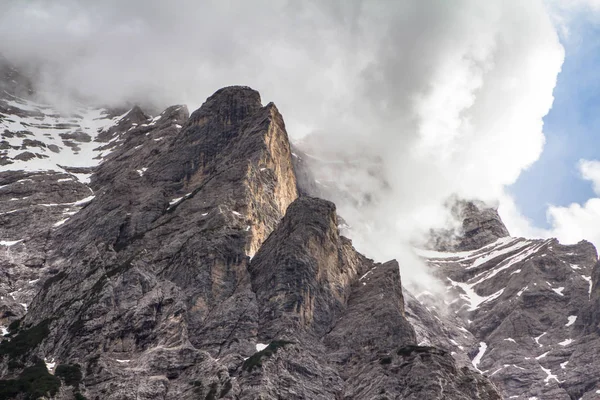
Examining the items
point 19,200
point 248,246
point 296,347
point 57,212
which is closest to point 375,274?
point 248,246

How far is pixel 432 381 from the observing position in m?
88.2

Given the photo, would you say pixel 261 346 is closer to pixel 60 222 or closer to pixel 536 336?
pixel 60 222

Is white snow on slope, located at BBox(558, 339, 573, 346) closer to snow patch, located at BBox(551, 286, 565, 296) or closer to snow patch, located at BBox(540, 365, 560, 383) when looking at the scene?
snow patch, located at BBox(540, 365, 560, 383)

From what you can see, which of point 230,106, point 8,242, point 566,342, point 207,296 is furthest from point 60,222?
point 566,342

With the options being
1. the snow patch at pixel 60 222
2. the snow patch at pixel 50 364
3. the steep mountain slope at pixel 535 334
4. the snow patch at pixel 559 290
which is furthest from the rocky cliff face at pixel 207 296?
the snow patch at pixel 559 290

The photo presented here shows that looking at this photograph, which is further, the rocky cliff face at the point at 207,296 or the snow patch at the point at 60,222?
the snow patch at the point at 60,222

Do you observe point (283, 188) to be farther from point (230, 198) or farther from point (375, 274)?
point (375, 274)

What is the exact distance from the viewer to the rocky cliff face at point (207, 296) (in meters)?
88.4

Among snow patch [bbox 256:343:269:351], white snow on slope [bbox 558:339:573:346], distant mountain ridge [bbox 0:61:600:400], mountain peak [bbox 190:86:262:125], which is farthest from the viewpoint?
mountain peak [bbox 190:86:262:125]

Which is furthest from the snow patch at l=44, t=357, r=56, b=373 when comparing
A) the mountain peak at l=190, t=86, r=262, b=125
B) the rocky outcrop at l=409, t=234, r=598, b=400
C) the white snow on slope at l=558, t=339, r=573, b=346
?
the white snow on slope at l=558, t=339, r=573, b=346

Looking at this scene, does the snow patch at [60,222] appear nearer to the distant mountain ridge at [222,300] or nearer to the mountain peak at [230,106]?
the distant mountain ridge at [222,300]

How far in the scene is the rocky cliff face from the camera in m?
88.4

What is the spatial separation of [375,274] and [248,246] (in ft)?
78.0

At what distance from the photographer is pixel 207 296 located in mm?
104938
